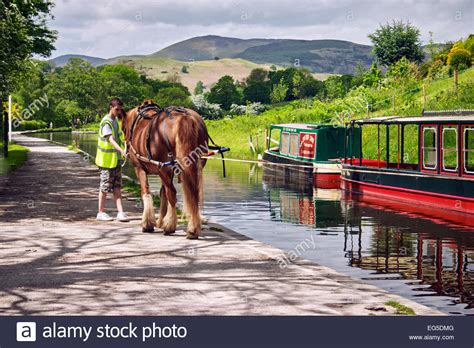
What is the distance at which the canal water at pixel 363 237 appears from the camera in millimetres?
11891

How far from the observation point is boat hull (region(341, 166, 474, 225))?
24.0 meters

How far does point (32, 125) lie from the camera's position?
403 feet

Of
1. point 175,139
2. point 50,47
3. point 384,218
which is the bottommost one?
point 384,218

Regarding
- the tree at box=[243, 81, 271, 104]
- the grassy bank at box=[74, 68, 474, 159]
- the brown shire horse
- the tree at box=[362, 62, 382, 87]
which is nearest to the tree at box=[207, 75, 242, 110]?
the tree at box=[243, 81, 271, 104]

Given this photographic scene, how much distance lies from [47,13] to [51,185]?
730 inches

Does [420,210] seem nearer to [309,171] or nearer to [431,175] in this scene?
[431,175]

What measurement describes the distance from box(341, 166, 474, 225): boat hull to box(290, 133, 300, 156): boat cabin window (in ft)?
27.2

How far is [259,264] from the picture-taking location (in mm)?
11594

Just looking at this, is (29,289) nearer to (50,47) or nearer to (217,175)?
(217,175)

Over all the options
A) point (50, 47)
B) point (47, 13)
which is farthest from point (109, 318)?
point (50, 47)

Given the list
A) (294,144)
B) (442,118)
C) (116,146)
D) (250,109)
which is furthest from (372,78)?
(116,146)

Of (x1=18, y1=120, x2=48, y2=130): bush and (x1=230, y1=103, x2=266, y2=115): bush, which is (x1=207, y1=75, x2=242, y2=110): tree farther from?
(x1=230, y1=103, x2=266, y2=115): bush

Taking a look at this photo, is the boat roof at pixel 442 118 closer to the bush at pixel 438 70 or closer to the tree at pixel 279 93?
the bush at pixel 438 70

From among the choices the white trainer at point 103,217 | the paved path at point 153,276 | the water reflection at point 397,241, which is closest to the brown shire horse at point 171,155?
the paved path at point 153,276
